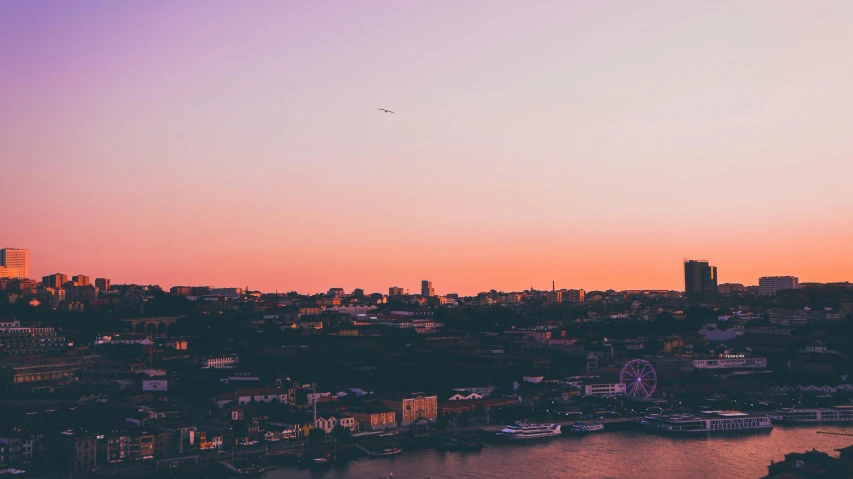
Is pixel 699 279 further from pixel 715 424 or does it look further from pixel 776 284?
pixel 715 424

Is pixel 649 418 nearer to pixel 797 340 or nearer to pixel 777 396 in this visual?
pixel 777 396

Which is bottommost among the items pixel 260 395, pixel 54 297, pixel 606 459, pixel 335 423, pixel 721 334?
pixel 606 459

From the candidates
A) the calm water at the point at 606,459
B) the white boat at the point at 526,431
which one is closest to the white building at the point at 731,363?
the calm water at the point at 606,459

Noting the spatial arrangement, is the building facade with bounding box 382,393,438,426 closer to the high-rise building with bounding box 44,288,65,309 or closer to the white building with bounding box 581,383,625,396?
the white building with bounding box 581,383,625,396

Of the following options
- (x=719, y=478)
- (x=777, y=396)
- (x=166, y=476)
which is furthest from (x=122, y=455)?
(x=777, y=396)

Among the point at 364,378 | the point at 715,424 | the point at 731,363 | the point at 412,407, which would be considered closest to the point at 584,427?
the point at 715,424

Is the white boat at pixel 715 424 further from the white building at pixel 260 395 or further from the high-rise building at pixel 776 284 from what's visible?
the high-rise building at pixel 776 284
